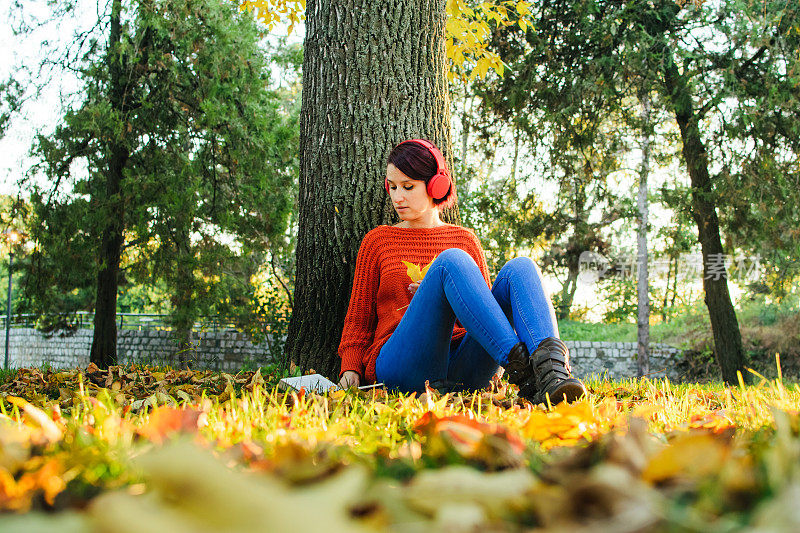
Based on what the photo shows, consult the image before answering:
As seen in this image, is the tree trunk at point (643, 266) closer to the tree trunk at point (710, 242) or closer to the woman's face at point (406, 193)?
the tree trunk at point (710, 242)

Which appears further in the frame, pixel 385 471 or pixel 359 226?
pixel 359 226

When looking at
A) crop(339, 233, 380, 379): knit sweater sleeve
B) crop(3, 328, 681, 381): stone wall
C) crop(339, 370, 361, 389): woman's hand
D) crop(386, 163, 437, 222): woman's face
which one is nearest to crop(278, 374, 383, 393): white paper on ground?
crop(339, 370, 361, 389): woman's hand

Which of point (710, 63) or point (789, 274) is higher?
point (710, 63)

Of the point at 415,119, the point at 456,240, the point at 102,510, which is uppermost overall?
the point at 415,119

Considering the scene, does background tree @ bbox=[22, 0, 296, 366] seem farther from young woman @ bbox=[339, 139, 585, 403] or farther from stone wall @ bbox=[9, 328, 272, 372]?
young woman @ bbox=[339, 139, 585, 403]

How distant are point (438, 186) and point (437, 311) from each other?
2.48 ft

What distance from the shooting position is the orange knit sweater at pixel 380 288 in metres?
2.82

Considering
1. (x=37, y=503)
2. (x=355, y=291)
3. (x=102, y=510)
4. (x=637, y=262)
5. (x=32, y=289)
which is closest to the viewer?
(x=102, y=510)

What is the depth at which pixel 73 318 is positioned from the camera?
10.1m

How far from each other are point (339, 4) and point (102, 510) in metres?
3.38

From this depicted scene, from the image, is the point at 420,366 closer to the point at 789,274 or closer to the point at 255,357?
the point at 789,274

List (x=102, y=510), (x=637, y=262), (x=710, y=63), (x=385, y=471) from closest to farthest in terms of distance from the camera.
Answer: (x=102, y=510) → (x=385, y=471) → (x=710, y=63) → (x=637, y=262)

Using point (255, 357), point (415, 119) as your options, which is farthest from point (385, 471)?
point (255, 357)

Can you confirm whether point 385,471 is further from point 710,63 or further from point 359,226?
point 710,63
